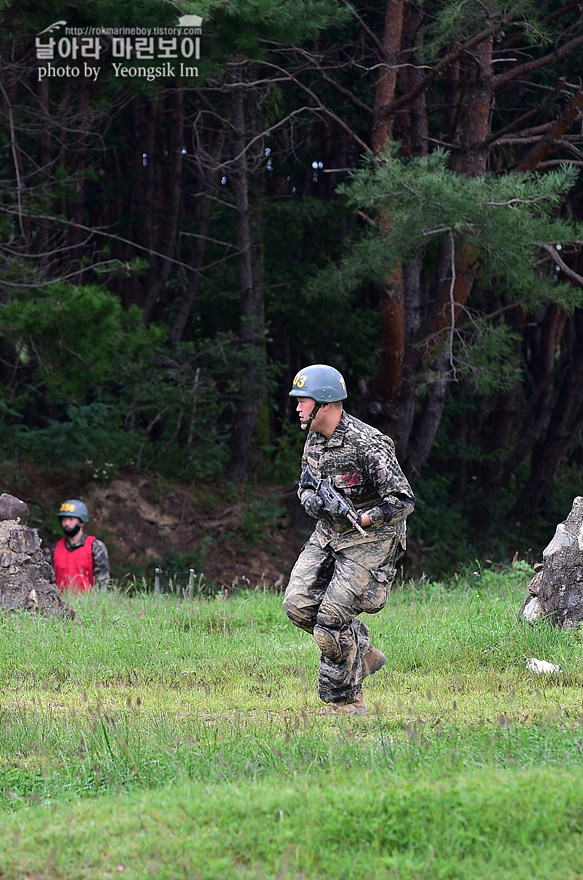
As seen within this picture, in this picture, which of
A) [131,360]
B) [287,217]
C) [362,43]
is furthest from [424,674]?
[287,217]

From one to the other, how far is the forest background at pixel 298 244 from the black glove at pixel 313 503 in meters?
6.36

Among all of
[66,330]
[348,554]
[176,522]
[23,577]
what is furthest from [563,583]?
[176,522]

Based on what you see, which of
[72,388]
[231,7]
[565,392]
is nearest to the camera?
[231,7]

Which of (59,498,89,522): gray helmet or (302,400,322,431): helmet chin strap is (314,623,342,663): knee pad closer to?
(302,400,322,431): helmet chin strap

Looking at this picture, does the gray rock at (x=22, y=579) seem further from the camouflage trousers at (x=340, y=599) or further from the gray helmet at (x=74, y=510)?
the camouflage trousers at (x=340, y=599)

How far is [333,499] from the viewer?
21.7ft

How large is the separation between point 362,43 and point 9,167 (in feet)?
19.8

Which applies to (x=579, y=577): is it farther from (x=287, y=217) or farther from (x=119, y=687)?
(x=287, y=217)

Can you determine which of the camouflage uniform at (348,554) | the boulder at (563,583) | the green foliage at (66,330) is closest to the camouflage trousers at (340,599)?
the camouflage uniform at (348,554)

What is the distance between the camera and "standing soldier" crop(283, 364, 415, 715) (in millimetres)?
6637

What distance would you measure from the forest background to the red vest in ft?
7.23

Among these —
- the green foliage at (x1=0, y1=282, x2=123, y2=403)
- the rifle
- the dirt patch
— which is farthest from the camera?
the dirt patch

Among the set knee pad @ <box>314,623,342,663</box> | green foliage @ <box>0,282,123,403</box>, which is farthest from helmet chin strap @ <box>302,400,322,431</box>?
green foliage @ <box>0,282,123,403</box>

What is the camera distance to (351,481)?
268 inches
